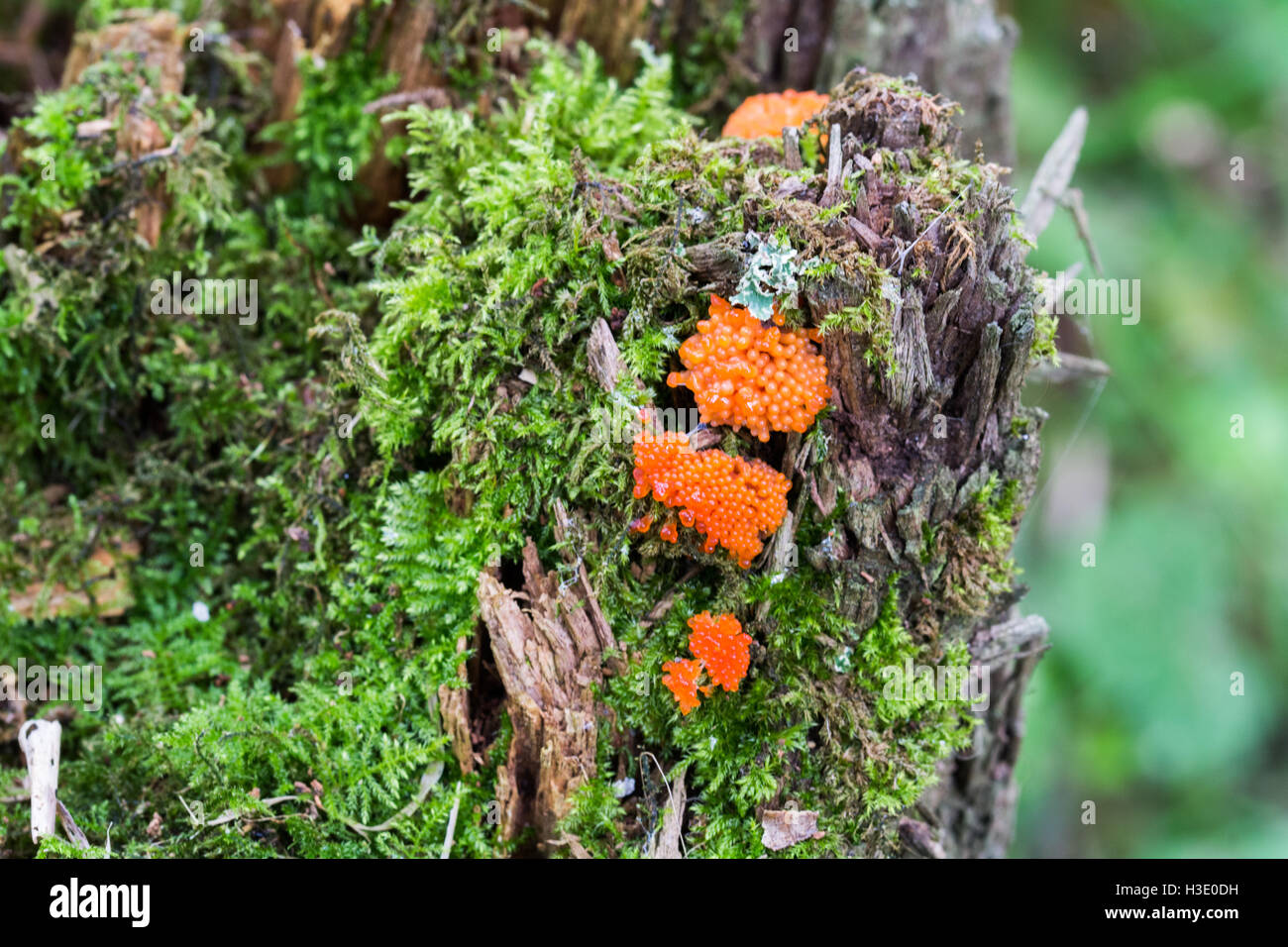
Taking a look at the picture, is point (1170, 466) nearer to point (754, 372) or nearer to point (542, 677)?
point (754, 372)

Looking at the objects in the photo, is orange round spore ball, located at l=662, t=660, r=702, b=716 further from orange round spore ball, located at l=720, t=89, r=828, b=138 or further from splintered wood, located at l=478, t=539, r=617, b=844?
orange round spore ball, located at l=720, t=89, r=828, b=138

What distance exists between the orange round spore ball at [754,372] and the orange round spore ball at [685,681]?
1.75 ft

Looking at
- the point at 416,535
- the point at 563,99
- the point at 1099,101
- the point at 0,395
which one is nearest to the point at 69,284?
the point at 0,395

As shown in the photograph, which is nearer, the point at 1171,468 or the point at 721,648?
the point at 721,648

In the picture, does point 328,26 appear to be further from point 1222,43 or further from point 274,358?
point 1222,43

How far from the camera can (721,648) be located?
197 centimetres

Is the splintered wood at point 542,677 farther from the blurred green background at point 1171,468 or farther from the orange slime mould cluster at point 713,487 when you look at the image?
the blurred green background at point 1171,468

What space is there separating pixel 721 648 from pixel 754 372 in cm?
61

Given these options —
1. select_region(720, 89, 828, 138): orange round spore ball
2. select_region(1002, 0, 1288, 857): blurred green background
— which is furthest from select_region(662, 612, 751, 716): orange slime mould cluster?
select_region(1002, 0, 1288, 857): blurred green background

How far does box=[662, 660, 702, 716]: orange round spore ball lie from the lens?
6.46 ft

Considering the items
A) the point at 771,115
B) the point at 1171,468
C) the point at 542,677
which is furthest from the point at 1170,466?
the point at 542,677

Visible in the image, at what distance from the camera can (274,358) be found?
2.72 meters

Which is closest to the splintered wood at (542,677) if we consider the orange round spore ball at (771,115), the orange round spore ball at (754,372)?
the orange round spore ball at (754,372)

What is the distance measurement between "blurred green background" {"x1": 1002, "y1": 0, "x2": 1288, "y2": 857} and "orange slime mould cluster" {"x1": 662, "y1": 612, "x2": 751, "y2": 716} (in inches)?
109
